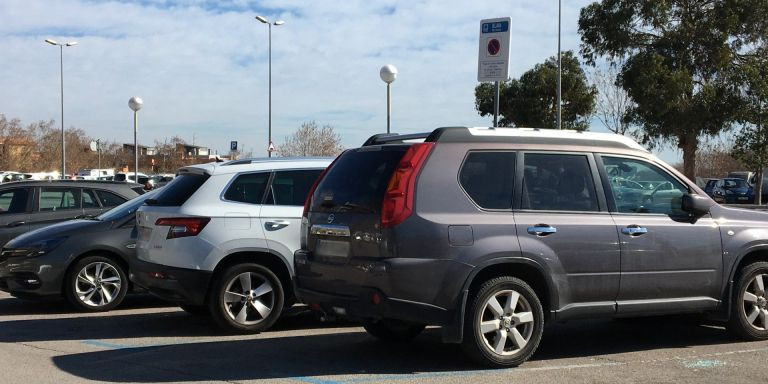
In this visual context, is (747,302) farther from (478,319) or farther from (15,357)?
(15,357)

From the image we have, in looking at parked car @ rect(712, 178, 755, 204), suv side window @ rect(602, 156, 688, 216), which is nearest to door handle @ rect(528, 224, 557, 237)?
suv side window @ rect(602, 156, 688, 216)

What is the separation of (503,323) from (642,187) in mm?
1848

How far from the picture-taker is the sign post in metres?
10.6

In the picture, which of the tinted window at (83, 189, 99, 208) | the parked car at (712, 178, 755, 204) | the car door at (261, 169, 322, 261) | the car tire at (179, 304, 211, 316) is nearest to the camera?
the car door at (261, 169, 322, 261)

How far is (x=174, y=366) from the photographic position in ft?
20.8

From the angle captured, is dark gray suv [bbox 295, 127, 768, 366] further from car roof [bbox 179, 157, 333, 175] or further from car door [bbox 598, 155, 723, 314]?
car roof [bbox 179, 157, 333, 175]

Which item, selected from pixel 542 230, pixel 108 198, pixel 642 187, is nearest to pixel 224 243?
pixel 542 230

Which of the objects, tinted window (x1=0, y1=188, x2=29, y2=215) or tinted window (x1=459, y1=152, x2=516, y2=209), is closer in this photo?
tinted window (x1=459, y1=152, x2=516, y2=209)

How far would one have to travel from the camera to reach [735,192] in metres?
43.9

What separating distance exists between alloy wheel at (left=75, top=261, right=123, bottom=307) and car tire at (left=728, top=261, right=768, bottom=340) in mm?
6747

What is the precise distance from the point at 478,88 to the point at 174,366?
3628 cm

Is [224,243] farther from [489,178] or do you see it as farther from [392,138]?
[489,178]

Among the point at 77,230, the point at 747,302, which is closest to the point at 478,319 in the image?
the point at 747,302

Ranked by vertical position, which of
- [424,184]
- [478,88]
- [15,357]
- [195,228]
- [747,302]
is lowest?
[15,357]
